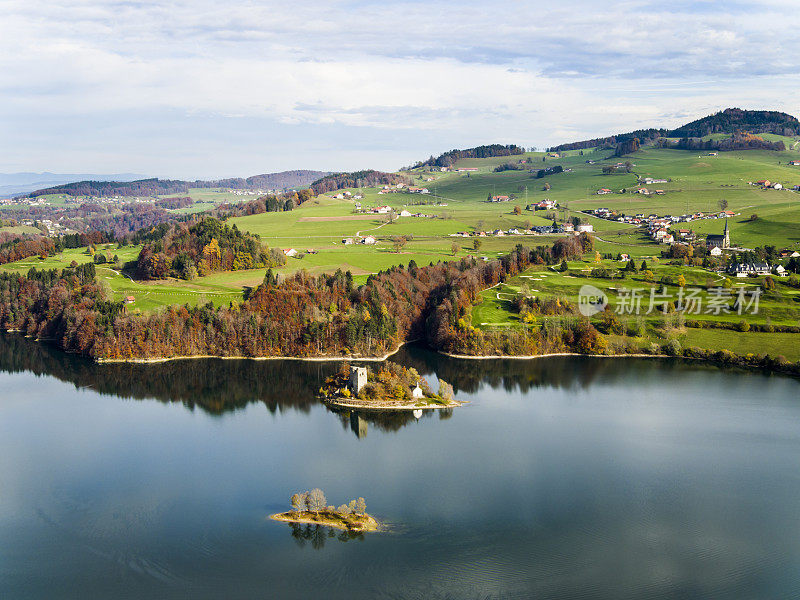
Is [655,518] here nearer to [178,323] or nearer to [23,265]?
A: [178,323]

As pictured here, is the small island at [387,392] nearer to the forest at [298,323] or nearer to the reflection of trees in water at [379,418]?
the reflection of trees in water at [379,418]

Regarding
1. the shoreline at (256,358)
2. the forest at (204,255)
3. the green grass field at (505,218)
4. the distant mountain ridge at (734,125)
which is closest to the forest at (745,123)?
the distant mountain ridge at (734,125)

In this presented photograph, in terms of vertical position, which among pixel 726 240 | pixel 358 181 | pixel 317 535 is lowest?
pixel 317 535

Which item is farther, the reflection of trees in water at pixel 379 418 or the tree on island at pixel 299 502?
the reflection of trees in water at pixel 379 418

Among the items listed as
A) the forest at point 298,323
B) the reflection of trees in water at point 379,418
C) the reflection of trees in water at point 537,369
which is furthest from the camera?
the forest at point 298,323

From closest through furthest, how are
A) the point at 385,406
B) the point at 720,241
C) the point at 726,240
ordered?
1. the point at 385,406
2. the point at 726,240
3. the point at 720,241

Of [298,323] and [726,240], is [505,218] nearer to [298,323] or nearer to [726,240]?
[726,240]

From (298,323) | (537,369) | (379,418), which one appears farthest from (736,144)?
(379,418)

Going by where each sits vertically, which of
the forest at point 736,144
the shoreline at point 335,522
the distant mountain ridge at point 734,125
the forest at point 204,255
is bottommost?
the shoreline at point 335,522
